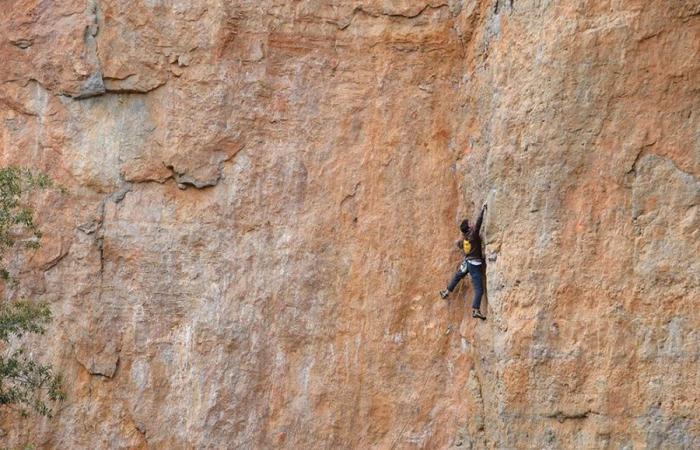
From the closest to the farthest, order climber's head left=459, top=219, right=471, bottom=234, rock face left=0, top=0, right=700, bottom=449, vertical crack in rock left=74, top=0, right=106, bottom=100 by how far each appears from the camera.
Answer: rock face left=0, top=0, right=700, bottom=449
climber's head left=459, top=219, right=471, bottom=234
vertical crack in rock left=74, top=0, right=106, bottom=100

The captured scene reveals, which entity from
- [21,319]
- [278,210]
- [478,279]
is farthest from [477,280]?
[21,319]

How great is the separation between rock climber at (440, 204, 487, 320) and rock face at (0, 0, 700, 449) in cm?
15

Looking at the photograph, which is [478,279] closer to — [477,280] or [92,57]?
[477,280]

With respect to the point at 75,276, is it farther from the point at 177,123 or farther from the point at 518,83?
the point at 518,83

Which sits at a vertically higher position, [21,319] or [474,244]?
[474,244]

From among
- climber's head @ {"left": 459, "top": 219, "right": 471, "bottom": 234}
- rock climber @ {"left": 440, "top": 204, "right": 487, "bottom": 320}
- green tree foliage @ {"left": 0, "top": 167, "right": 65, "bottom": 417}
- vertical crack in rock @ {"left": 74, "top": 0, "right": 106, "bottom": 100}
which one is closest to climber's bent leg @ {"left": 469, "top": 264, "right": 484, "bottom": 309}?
rock climber @ {"left": 440, "top": 204, "right": 487, "bottom": 320}

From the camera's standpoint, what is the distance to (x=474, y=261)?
37.3 ft

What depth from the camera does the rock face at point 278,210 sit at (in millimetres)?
11336

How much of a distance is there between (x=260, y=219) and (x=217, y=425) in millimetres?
2601

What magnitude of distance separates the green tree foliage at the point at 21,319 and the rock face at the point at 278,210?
283 millimetres

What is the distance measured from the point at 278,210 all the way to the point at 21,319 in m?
3.35

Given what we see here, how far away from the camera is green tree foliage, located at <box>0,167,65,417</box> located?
10805mm

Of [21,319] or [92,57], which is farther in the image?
[92,57]

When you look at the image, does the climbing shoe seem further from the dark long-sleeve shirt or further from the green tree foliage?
the green tree foliage
